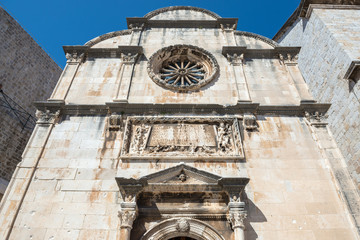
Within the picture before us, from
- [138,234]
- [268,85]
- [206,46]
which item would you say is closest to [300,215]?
[138,234]

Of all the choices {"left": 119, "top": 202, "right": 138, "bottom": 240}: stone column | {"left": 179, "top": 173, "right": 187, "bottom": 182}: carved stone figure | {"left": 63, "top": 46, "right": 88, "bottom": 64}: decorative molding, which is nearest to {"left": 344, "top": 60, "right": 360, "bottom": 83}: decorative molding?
{"left": 179, "top": 173, "right": 187, "bottom": 182}: carved stone figure

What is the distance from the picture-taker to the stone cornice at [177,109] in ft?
25.5

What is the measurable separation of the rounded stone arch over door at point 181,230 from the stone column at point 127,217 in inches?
17.2

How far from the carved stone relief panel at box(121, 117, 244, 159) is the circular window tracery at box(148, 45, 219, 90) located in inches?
69.4

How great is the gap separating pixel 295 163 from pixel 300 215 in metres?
1.40

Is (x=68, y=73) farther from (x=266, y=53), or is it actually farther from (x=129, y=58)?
(x=266, y=53)

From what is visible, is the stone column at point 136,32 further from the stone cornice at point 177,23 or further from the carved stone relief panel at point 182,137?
the carved stone relief panel at point 182,137

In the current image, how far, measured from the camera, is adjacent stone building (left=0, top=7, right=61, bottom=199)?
9977 mm

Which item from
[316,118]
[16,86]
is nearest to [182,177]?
[316,118]

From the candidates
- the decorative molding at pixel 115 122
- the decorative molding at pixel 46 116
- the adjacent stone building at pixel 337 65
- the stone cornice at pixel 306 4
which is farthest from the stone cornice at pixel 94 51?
the stone cornice at pixel 306 4

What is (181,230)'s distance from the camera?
5.62m

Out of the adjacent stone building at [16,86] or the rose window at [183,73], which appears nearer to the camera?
the rose window at [183,73]

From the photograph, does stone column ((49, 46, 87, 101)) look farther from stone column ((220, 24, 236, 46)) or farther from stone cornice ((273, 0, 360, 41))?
stone cornice ((273, 0, 360, 41))

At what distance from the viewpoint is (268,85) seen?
8719mm
